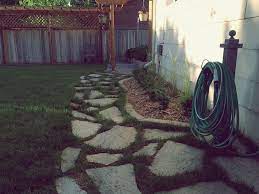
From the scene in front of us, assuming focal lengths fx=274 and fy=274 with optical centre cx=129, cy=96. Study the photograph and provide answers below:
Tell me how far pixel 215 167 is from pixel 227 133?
1.03ft

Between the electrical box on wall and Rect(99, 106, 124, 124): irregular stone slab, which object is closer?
Rect(99, 106, 124, 124): irregular stone slab

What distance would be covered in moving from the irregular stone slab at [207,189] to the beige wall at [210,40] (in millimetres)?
776

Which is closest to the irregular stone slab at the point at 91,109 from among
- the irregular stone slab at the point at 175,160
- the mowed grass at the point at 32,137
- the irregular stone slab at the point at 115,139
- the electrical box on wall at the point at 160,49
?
the mowed grass at the point at 32,137

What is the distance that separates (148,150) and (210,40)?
5.79 ft

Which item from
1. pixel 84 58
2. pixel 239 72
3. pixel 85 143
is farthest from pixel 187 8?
pixel 84 58

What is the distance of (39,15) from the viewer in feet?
35.9

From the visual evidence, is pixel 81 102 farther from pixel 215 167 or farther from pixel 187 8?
pixel 215 167

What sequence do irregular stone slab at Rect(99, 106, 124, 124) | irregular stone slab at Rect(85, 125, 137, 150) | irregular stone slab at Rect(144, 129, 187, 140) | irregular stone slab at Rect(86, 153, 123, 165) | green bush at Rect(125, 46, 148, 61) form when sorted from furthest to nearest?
green bush at Rect(125, 46, 148, 61)
irregular stone slab at Rect(99, 106, 124, 124)
irregular stone slab at Rect(144, 129, 187, 140)
irregular stone slab at Rect(85, 125, 137, 150)
irregular stone slab at Rect(86, 153, 123, 165)

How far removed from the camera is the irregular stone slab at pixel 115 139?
2668 millimetres

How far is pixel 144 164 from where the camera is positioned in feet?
7.41

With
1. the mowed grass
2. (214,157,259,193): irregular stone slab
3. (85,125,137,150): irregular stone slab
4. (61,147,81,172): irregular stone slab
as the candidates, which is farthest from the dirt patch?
(61,147,81,172): irregular stone slab

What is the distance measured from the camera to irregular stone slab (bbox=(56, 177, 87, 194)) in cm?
190

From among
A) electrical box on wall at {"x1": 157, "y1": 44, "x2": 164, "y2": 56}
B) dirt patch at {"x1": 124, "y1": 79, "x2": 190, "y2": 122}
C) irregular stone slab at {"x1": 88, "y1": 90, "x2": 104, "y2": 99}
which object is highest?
electrical box on wall at {"x1": 157, "y1": 44, "x2": 164, "y2": 56}

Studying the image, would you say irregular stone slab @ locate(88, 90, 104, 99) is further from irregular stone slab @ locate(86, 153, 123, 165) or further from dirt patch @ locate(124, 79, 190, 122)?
irregular stone slab @ locate(86, 153, 123, 165)
